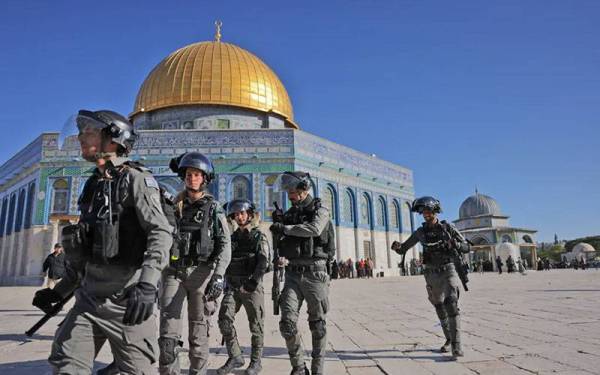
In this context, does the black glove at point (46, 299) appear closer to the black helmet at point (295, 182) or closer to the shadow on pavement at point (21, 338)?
the black helmet at point (295, 182)

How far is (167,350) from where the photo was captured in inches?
120

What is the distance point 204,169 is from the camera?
355cm

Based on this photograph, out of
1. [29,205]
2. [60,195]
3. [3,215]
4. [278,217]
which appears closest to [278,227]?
[278,217]

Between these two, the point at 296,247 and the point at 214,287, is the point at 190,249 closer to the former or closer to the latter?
the point at 214,287

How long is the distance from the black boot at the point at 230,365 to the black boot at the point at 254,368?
176 mm

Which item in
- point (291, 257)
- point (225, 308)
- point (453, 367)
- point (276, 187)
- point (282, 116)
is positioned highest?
point (282, 116)

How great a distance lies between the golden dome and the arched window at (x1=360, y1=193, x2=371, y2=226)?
23.8 feet

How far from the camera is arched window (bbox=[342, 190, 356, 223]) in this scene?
2586cm

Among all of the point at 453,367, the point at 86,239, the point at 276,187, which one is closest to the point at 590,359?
the point at 453,367

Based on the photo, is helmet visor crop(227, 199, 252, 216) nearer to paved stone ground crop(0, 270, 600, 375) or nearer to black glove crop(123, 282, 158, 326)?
paved stone ground crop(0, 270, 600, 375)

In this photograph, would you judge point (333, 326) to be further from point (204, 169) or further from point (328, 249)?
point (204, 169)

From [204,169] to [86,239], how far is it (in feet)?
4.87

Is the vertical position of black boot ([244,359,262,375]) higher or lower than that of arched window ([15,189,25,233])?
lower

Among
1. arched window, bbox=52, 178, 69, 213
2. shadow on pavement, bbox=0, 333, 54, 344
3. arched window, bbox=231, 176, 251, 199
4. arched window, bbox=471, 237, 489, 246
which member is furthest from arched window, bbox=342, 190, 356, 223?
arched window, bbox=471, 237, 489, 246
